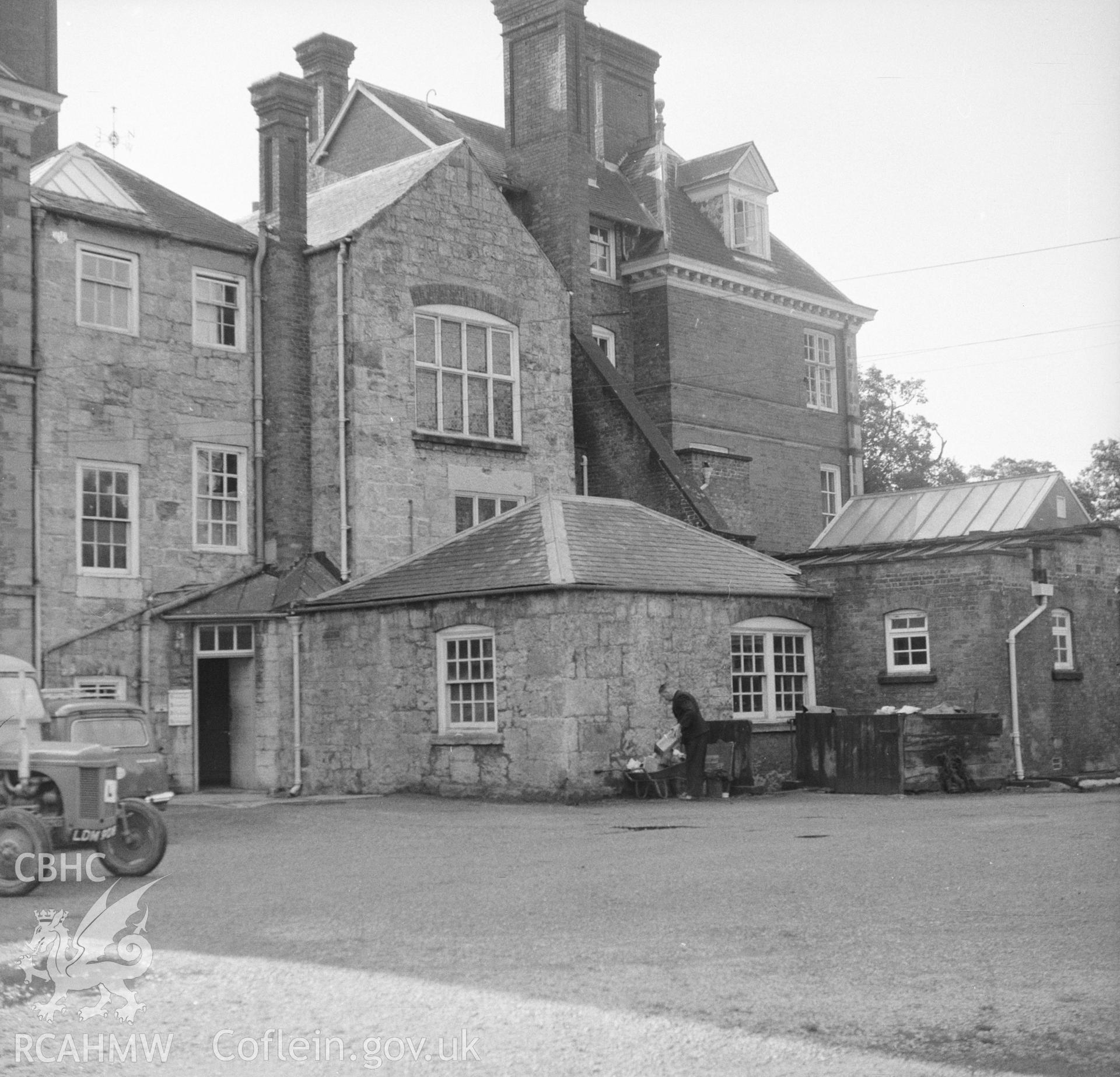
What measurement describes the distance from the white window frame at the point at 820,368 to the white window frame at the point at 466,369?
1100 cm

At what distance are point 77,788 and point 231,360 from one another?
15.3 meters

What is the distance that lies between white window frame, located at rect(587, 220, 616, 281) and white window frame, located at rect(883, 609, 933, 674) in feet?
40.3

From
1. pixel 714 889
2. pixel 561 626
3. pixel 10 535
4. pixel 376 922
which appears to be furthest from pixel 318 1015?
pixel 10 535

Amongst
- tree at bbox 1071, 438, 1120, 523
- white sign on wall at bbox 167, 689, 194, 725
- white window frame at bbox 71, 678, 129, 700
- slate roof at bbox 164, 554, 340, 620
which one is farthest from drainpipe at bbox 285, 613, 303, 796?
tree at bbox 1071, 438, 1120, 523

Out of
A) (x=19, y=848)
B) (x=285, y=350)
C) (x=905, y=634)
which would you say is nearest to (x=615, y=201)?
(x=285, y=350)

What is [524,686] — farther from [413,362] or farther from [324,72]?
[324,72]

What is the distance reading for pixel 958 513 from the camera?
29.3m

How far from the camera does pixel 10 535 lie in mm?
23531

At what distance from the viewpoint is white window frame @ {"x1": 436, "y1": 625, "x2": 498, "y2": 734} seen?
2238cm

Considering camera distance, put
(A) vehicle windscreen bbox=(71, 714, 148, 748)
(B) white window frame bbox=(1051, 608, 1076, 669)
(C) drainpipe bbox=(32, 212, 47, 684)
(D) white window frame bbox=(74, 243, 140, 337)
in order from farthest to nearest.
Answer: (B) white window frame bbox=(1051, 608, 1076, 669) < (D) white window frame bbox=(74, 243, 140, 337) < (C) drainpipe bbox=(32, 212, 47, 684) < (A) vehicle windscreen bbox=(71, 714, 148, 748)

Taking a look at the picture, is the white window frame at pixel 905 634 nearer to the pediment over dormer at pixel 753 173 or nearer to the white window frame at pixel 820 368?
the white window frame at pixel 820 368

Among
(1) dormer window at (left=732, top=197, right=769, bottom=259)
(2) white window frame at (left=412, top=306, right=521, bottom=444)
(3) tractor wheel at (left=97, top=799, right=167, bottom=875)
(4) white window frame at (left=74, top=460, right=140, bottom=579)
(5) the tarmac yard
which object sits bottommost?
(5) the tarmac yard

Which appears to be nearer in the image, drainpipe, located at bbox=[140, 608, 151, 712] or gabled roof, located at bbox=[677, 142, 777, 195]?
drainpipe, located at bbox=[140, 608, 151, 712]

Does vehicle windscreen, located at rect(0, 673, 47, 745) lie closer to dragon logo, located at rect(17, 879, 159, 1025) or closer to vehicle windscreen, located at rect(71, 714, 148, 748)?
vehicle windscreen, located at rect(71, 714, 148, 748)
